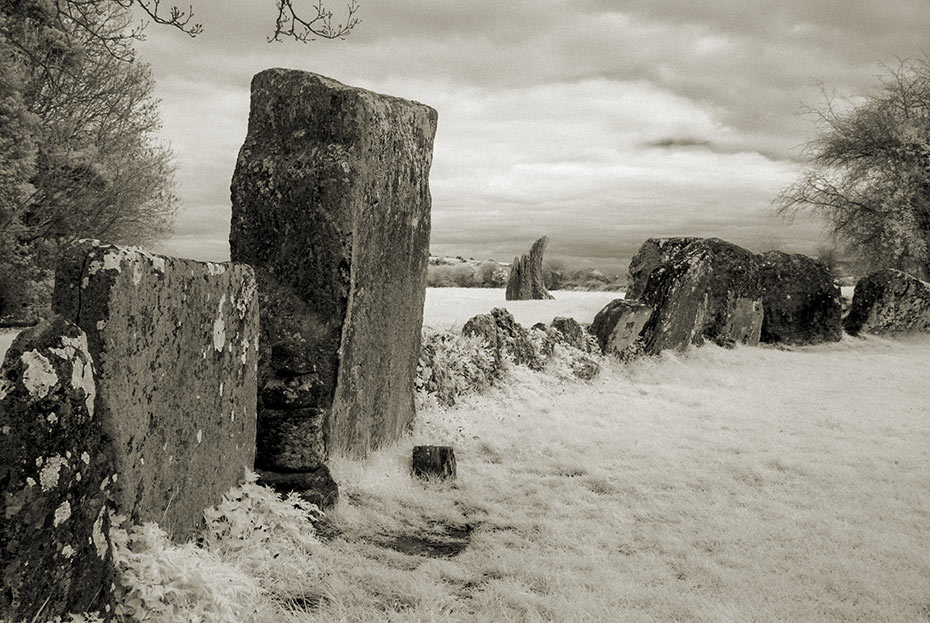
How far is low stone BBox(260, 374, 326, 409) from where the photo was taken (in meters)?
5.32

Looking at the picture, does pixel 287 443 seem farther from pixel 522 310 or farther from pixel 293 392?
pixel 522 310

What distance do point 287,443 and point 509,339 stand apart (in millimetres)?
5330

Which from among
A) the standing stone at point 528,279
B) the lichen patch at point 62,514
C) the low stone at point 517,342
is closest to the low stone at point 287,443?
the lichen patch at point 62,514

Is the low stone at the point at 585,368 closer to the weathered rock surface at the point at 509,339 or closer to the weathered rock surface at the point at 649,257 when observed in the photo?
the weathered rock surface at the point at 509,339

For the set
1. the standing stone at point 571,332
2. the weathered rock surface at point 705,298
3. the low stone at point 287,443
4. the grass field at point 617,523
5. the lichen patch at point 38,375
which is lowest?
the grass field at point 617,523

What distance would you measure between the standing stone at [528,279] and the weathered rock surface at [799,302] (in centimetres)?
627

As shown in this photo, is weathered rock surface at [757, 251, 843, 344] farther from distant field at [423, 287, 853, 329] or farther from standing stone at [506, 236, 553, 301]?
standing stone at [506, 236, 553, 301]

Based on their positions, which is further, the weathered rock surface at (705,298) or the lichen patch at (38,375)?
the weathered rock surface at (705,298)

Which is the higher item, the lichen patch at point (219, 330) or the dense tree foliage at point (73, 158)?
the dense tree foliage at point (73, 158)

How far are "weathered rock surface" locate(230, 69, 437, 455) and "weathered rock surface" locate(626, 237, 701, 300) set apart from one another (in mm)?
8181

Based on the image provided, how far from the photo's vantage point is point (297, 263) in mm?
5387

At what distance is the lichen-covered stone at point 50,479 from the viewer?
8.09 ft

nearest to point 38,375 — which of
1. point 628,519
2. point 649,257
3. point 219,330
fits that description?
point 219,330

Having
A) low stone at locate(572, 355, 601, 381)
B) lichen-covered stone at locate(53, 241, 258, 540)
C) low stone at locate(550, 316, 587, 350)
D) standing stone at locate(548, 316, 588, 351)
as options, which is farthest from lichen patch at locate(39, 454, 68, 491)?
low stone at locate(550, 316, 587, 350)
